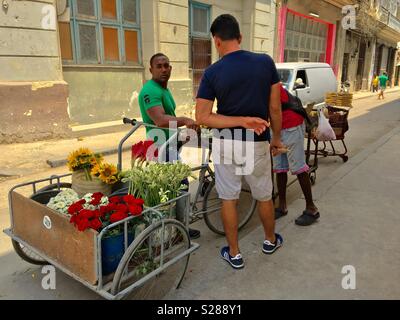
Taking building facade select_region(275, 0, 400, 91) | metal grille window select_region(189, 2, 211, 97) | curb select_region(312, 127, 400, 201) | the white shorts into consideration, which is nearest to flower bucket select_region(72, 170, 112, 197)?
the white shorts

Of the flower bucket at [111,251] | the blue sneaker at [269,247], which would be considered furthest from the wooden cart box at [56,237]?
the blue sneaker at [269,247]

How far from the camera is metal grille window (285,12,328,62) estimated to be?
18438mm

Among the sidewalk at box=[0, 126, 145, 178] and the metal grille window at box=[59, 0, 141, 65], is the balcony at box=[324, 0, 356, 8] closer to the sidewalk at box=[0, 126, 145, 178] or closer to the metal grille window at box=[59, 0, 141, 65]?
the metal grille window at box=[59, 0, 141, 65]

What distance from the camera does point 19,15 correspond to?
7.18 m

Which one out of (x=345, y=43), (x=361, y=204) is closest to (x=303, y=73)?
(x=361, y=204)

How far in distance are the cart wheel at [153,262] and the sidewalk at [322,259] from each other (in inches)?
5.4

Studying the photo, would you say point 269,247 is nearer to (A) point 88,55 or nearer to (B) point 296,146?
(B) point 296,146

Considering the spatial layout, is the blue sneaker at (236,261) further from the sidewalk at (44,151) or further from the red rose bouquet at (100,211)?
the sidewalk at (44,151)

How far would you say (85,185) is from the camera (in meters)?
2.83

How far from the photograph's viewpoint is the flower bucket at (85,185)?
2830mm

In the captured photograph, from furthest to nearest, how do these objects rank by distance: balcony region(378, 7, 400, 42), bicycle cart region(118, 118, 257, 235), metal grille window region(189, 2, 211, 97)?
balcony region(378, 7, 400, 42) → metal grille window region(189, 2, 211, 97) → bicycle cart region(118, 118, 257, 235)

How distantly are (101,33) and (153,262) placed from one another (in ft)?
28.2

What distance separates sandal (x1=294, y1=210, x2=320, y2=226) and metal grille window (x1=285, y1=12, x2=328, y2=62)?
15579 millimetres
